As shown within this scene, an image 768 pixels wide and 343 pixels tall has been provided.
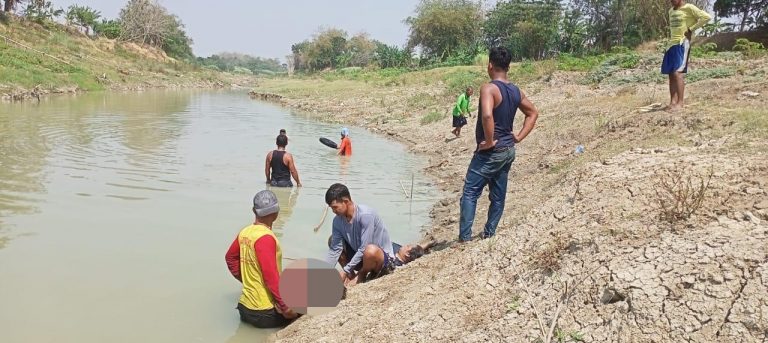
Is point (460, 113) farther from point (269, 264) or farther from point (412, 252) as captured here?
point (269, 264)

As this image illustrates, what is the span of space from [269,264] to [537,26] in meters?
42.0

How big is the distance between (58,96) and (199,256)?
28.2 metres

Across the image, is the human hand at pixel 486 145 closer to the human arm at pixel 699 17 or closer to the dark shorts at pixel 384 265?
the dark shorts at pixel 384 265

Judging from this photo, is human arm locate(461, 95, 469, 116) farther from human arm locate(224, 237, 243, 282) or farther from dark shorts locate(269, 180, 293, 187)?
human arm locate(224, 237, 243, 282)

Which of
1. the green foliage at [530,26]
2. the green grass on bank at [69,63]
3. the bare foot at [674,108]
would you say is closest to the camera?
the bare foot at [674,108]

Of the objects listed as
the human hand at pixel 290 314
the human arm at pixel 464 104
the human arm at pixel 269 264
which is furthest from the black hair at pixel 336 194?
the human arm at pixel 464 104

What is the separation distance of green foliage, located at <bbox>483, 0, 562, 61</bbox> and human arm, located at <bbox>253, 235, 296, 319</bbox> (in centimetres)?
3859

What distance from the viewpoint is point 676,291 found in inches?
120

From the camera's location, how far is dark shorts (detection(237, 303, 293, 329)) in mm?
4426

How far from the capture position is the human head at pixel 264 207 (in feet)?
14.0

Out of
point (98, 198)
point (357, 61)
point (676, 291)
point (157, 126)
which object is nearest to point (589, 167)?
point (676, 291)

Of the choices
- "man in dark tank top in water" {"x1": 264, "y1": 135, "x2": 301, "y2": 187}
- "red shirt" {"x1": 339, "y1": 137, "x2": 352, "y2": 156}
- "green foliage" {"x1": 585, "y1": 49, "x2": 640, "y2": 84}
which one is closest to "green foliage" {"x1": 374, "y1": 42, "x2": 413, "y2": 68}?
"green foliage" {"x1": 585, "y1": 49, "x2": 640, "y2": 84}

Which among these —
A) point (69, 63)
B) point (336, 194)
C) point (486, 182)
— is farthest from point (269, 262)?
point (69, 63)

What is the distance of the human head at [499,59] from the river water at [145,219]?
282 cm
